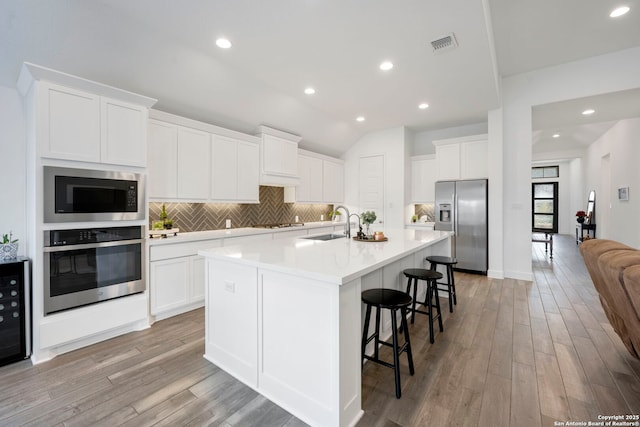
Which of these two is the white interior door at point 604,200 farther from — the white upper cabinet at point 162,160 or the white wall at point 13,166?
the white wall at point 13,166

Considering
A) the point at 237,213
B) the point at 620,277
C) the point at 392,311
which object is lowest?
the point at 392,311

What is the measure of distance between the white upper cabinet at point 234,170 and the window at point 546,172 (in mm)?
11754

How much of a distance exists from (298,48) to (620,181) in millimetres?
7965

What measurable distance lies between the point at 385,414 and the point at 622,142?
8.46 meters

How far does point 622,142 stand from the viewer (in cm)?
638

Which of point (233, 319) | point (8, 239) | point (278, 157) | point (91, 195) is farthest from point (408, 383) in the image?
point (278, 157)

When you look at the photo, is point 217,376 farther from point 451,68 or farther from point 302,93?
point 451,68

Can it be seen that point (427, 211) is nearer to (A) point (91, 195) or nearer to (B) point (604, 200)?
(B) point (604, 200)

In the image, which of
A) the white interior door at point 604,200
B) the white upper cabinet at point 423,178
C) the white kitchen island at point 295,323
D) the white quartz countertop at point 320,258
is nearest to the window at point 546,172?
the white interior door at point 604,200

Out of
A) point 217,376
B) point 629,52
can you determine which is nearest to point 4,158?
point 217,376

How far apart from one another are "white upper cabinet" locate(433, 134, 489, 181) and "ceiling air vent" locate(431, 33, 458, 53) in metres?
2.82

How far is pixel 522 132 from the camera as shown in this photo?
15.8 feet

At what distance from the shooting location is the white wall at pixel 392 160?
5.95 metres

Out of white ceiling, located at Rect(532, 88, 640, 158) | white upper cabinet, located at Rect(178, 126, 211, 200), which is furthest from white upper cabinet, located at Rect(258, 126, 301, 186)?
white ceiling, located at Rect(532, 88, 640, 158)
